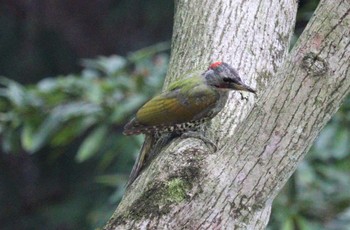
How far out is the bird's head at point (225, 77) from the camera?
3313 millimetres

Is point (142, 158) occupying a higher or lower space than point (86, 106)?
higher

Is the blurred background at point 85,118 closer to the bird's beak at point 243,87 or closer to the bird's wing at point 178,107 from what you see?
the bird's wing at point 178,107

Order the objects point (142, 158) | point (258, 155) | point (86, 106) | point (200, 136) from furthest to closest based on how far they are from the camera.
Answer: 1. point (86, 106)
2. point (142, 158)
3. point (200, 136)
4. point (258, 155)

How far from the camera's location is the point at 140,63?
5934mm

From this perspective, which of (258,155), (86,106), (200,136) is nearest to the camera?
(258,155)

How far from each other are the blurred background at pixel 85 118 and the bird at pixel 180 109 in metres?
1.76

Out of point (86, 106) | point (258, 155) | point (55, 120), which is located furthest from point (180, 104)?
point (55, 120)

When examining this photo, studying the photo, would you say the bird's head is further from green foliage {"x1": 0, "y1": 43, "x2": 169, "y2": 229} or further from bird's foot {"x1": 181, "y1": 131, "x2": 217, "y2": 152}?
green foliage {"x1": 0, "y1": 43, "x2": 169, "y2": 229}

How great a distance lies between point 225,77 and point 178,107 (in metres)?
0.26

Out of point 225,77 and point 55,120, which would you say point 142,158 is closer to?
point 225,77

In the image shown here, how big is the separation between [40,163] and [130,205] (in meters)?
6.24

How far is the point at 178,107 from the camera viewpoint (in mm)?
3525

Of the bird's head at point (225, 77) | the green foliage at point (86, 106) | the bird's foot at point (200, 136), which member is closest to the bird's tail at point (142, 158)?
the bird's foot at point (200, 136)

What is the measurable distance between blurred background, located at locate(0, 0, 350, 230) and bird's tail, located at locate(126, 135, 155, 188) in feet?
5.81
